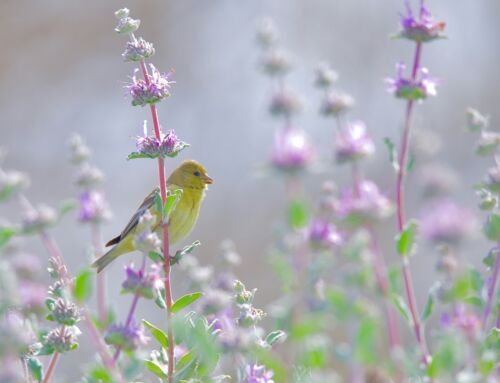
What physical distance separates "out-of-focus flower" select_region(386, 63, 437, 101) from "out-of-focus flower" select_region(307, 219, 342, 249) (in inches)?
15.4

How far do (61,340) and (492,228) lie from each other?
0.83 meters

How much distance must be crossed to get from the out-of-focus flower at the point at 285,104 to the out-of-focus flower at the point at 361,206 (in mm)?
1053

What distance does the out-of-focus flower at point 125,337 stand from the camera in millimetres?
1668

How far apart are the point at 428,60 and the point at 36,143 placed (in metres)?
3.16

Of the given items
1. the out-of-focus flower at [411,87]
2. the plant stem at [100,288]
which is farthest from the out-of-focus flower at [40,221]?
the out-of-focus flower at [411,87]

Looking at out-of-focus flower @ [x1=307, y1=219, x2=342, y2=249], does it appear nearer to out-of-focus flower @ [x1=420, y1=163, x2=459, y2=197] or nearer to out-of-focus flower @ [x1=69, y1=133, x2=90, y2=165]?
out-of-focus flower @ [x1=420, y1=163, x2=459, y2=197]

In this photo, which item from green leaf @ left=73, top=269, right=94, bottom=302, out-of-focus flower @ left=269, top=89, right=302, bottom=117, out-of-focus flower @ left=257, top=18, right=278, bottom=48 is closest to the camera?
green leaf @ left=73, top=269, right=94, bottom=302

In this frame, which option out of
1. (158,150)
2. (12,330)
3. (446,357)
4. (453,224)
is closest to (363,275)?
(453,224)

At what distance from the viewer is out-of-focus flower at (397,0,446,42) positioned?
7.47 feet

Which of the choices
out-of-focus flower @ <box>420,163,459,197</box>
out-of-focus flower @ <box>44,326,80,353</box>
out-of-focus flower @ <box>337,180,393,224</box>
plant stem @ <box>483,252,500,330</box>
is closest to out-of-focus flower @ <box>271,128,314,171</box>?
out-of-focus flower @ <box>337,180,393,224</box>

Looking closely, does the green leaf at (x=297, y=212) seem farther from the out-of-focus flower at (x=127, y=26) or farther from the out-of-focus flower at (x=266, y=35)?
the out-of-focus flower at (x=266, y=35)

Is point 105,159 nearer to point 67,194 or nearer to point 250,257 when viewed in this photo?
point 67,194

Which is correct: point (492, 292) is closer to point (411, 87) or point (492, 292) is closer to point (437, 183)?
point (411, 87)

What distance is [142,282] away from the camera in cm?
160
